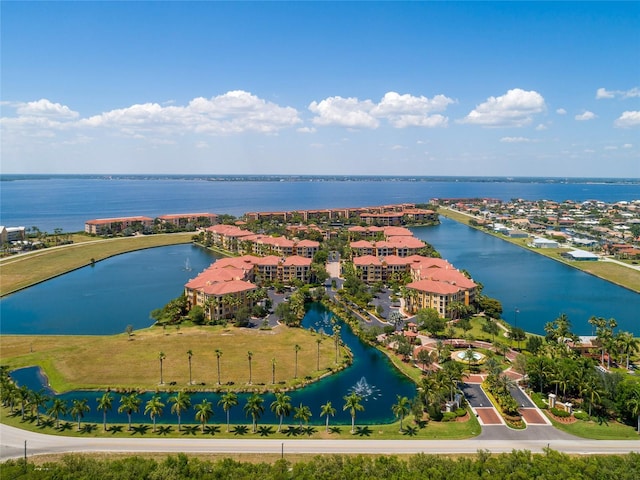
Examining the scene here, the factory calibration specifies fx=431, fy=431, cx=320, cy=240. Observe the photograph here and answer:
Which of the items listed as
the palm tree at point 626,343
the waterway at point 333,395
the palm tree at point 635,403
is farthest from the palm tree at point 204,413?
the palm tree at point 626,343

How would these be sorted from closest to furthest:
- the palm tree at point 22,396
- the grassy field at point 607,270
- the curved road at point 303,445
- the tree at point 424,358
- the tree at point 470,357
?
the curved road at point 303,445
the palm tree at point 22,396
the tree at point 470,357
the tree at point 424,358
the grassy field at point 607,270

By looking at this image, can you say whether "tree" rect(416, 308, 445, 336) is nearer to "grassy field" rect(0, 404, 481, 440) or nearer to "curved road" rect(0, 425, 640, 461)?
"grassy field" rect(0, 404, 481, 440)

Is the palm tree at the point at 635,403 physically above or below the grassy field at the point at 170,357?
above

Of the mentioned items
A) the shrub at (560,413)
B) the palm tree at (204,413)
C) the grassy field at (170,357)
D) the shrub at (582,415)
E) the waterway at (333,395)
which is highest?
the palm tree at (204,413)

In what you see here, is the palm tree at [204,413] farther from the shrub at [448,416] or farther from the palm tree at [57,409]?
the shrub at [448,416]

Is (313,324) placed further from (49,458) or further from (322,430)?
(49,458)

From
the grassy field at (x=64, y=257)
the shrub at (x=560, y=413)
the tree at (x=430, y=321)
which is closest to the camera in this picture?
the shrub at (x=560, y=413)
